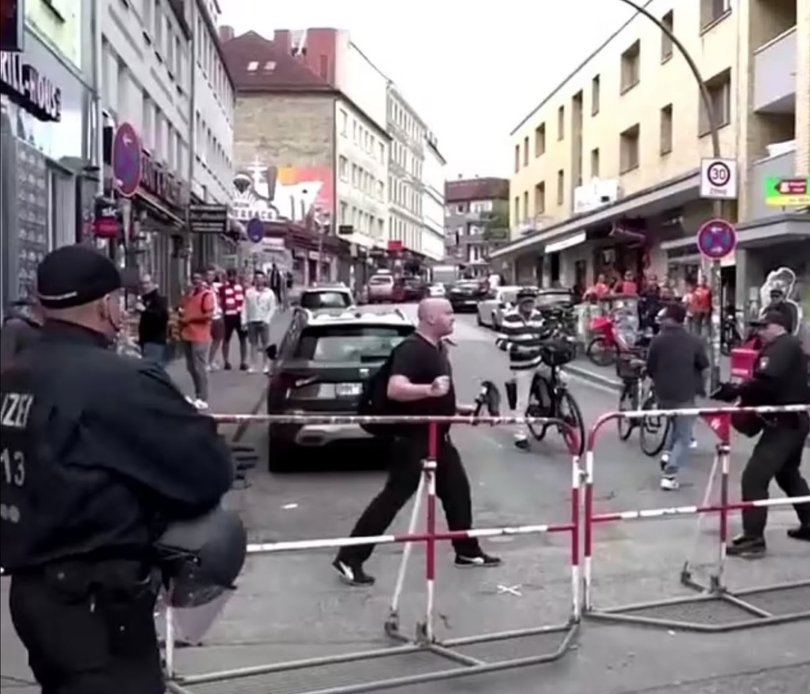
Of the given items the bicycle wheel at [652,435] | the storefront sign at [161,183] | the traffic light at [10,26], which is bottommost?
the bicycle wheel at [652,435]

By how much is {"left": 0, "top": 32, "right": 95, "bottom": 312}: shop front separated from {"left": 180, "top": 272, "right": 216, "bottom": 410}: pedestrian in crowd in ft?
6.07

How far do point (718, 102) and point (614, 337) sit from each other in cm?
1106

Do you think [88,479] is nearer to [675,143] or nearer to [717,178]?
[717,178]

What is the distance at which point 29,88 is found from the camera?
1384cm

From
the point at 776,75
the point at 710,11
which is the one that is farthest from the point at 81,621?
the point at 710,11

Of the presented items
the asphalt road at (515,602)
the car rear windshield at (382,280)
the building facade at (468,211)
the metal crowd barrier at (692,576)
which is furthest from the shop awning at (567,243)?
the building facade at (468,211)

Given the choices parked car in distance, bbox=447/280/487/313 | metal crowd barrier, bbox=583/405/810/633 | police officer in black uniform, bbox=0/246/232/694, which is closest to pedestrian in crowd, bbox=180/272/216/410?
metal crowd barrier, bbox=583/405/810/633

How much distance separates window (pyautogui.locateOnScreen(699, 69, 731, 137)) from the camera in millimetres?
32344

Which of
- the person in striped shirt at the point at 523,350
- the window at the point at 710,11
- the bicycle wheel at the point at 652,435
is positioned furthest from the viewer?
the window at the point at 710,11

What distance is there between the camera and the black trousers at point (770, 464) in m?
8.88

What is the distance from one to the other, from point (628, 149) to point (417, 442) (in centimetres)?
3688

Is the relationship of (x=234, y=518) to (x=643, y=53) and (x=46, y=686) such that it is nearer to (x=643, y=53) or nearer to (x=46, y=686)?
(x=46, y=686)

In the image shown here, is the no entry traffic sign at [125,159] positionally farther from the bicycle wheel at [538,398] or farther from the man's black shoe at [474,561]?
the man's black shoe at [474,561]

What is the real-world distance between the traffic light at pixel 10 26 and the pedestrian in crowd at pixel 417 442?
325 centimetres
